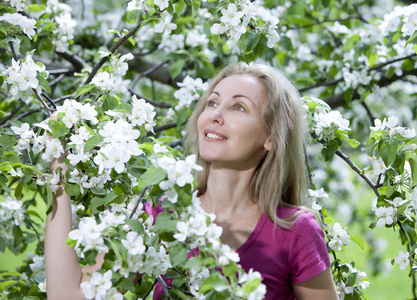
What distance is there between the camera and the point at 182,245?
4.36 feet

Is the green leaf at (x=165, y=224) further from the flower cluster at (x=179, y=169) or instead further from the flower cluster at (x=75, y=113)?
the flower cluster at (x=75, y=113)

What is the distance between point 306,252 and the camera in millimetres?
1815

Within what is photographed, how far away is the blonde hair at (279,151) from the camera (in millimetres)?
1947

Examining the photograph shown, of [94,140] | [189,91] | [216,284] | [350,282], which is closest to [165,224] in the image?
[216,284]

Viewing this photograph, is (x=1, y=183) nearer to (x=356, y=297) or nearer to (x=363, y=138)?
(x=356, y=297)

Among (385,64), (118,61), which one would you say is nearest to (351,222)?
(385,64)

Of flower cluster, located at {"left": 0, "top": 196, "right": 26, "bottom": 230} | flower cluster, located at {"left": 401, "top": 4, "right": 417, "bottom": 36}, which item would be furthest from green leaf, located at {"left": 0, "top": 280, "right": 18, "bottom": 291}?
flower cluster, located at {"left": 401, "top": 4, "right": 417, "bottom": 36}

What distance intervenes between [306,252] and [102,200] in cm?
63

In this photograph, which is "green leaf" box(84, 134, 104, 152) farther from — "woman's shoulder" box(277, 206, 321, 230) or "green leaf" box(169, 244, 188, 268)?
"woman's shoulder" box(277, 206, 321, 230)

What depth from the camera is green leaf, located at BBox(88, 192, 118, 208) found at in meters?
1.57

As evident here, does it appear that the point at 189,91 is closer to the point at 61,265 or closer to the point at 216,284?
the point at 61,265

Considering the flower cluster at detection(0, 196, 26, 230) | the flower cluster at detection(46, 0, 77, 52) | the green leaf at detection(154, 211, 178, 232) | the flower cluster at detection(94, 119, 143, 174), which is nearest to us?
the green leaf at detection(154, 211, 178, 232)

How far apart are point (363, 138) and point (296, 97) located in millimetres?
2874

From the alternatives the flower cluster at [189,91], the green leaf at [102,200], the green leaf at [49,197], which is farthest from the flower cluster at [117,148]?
the flower cluster at [189,91]
